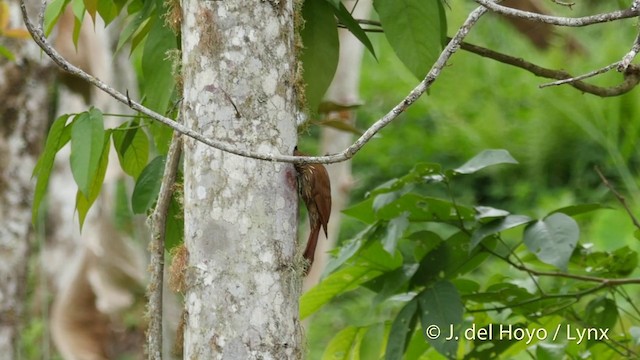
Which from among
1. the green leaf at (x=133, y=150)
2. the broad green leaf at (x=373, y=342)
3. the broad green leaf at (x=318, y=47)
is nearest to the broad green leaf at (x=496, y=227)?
the broad green leaf at (x=373, y=342)

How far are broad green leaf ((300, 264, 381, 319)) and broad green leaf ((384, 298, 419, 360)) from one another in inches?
4.9

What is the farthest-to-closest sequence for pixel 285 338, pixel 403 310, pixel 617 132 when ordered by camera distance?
pixel 617 132, pixel 403 310, pixel 285 338

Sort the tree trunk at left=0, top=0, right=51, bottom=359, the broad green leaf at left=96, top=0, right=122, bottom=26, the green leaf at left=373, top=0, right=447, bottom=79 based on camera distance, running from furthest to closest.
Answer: the tree trunk at left=0, top=0, right=51, bottom=359
the broad green leaf at left=96, top=0, right=122, bottom=26
the green leaf at left=373, top=0, right=447, bottom=79

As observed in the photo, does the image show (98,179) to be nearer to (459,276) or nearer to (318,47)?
(318,47)

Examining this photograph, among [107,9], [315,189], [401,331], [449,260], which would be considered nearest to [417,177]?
[449,260]

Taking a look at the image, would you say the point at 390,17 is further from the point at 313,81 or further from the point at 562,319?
the point at 562,319

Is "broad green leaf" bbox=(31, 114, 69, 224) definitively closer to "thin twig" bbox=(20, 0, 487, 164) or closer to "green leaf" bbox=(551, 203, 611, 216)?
"thin twig" bbox=(20, 0, 487, 164)

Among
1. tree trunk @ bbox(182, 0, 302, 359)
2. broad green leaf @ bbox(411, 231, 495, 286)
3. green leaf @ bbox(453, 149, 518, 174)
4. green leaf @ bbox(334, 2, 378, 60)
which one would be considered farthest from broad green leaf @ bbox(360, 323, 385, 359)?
green leaf @ bbox(334, 2, 378, 60)

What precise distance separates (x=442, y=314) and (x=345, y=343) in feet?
0.85

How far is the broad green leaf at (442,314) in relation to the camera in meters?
1.61

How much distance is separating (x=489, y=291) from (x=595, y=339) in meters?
0.21

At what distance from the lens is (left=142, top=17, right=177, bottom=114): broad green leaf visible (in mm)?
1529

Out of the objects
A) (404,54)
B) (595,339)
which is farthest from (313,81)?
(595,339)

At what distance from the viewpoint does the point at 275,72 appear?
1362 millimetres
